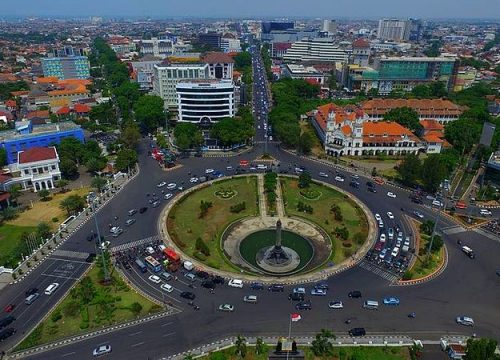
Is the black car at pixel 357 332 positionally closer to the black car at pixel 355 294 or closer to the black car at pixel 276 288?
the black car at pixel 355 294

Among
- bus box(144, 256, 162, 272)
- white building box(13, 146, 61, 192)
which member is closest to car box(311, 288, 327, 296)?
bus box(144, 256, 162, 272)

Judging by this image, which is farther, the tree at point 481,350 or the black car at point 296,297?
the black car at point 296,297

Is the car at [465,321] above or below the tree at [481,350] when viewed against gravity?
below

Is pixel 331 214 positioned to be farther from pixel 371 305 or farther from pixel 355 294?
pixel 371 305

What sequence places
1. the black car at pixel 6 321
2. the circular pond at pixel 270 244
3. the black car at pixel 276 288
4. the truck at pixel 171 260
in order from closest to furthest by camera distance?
the black car at pixel 6 321 < the black car at pixel 276 288 < the truck at pixel 171 260 < the circular pond at pixel 270 244

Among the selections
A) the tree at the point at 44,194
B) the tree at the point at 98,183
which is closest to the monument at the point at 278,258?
the tree at the point at 98,183

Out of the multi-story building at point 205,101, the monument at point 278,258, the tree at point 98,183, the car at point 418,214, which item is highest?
the multi-story building at point 205,101

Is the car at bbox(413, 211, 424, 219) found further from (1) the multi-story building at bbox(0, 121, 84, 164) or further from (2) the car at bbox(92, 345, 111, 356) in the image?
(1) the multi-story building at bbox(0, 121, 84, 164)

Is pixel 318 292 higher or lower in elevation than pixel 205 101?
lower

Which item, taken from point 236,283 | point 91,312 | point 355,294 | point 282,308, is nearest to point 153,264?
point 91,312
